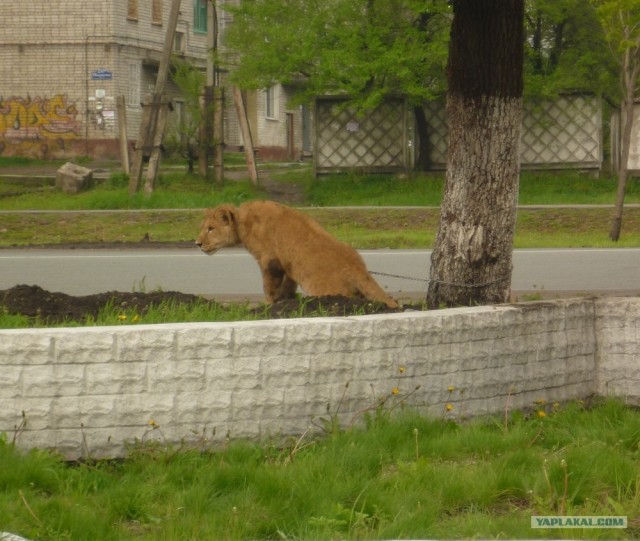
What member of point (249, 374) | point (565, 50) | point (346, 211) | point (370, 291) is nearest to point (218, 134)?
point (346, 211)

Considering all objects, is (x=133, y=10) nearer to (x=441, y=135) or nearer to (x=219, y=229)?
(x=441, y=135)

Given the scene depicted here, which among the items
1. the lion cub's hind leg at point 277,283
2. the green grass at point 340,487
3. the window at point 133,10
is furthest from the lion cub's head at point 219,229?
the window at point 133,10

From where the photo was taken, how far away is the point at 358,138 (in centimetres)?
3067

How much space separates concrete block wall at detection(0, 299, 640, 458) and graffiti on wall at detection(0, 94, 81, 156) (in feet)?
123

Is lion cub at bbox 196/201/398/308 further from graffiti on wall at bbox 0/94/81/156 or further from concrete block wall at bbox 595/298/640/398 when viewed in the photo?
graffiti on wall at bbox 0/94/81/156

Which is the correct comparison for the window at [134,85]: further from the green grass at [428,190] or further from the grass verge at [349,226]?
the grass verge at [349,226]

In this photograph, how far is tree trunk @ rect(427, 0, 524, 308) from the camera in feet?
28.7

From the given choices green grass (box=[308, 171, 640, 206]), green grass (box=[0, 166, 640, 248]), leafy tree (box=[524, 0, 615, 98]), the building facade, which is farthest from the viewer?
the building facade

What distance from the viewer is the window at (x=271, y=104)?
53.1 meters

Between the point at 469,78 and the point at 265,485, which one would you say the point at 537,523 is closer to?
the point at 265,485

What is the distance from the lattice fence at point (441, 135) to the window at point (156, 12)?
16968 mm

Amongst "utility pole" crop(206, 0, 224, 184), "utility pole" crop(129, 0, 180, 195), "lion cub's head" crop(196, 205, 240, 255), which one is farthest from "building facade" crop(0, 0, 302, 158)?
"lion cub's head" crop(196, 205, 240, 255)

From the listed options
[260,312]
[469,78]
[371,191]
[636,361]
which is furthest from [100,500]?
[371,191]

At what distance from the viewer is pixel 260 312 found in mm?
8398
